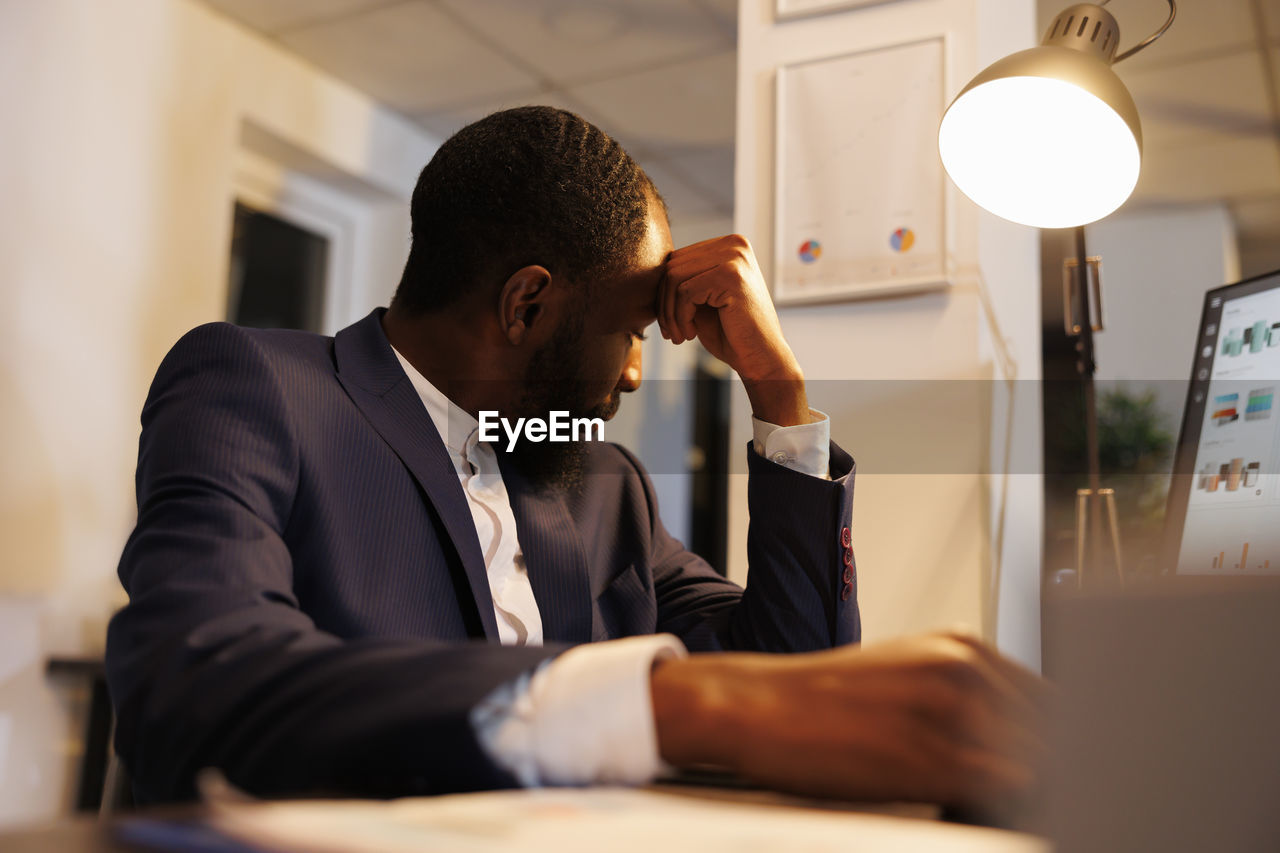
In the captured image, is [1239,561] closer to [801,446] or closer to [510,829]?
[801,446]

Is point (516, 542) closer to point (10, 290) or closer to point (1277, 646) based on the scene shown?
point (1277, 646)

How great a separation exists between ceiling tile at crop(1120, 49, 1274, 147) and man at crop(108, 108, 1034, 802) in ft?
7.67

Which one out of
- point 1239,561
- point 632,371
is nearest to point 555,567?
point 632,371

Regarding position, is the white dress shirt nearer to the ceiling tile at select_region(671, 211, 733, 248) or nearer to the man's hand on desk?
the man's hand on desk

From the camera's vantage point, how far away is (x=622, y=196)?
3.76 ft

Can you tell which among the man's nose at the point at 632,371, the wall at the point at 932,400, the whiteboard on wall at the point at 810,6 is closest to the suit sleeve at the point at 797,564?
the man's nose at the point at 632,371

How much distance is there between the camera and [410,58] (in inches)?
125

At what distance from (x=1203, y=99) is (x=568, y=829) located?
136 inches

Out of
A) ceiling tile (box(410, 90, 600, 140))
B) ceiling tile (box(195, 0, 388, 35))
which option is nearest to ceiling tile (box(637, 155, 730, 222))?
ceiling tile (box(410, 90, 600, 140))

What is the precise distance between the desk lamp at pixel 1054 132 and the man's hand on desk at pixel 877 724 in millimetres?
1062

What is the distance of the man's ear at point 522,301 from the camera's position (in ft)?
3.56

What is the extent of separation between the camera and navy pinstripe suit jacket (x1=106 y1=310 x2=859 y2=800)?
0.50m

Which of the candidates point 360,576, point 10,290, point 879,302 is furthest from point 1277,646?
point 10,290
